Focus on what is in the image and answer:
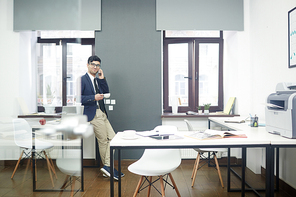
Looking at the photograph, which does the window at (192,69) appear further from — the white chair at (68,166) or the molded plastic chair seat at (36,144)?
the molded plastic chair seat at (36,144)

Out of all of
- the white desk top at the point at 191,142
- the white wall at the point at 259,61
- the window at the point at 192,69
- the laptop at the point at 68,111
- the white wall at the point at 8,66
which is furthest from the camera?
the window at the point at 192,69

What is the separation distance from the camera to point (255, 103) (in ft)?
10.4

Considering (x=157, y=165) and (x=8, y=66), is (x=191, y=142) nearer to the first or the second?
(x=157, y=165)

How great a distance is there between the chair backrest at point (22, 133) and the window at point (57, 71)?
1.3 inches

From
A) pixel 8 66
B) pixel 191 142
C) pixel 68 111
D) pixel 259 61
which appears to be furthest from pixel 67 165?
pixel 259 61

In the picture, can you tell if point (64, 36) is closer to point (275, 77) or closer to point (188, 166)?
point (275, 77)

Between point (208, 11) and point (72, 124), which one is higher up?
point (208, 11)

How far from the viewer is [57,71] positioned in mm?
390

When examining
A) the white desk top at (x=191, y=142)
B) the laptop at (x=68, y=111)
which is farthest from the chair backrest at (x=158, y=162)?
the laptop at (x=68, y=111)

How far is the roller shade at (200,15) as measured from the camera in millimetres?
3346

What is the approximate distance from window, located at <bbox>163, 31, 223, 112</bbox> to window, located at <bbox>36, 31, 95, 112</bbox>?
3.31m

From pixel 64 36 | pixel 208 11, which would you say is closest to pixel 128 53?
pixel 208 11

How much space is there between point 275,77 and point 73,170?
2787 millimetres

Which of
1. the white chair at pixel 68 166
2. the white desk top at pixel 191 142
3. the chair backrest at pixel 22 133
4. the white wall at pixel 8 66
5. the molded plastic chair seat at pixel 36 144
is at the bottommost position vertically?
the white desk top at pixel 191 142
